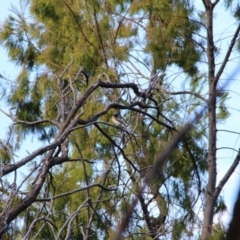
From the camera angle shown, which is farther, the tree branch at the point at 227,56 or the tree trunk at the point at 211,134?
the tree branch at the point at 227,56

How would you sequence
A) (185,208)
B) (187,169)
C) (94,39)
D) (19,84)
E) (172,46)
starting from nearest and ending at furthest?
(185,208) → (187,169) → (172,46) → (94,39) → (19,84)

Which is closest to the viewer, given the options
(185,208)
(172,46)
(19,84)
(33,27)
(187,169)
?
(185,208)

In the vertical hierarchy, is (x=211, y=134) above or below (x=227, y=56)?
below

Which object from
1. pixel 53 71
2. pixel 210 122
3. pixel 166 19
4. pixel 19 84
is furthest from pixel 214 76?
pixel 19 84

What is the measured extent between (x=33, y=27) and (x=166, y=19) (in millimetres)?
1977

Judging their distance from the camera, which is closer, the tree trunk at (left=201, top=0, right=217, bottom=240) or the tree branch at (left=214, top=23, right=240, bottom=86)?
the tree trunk at (left=201, top=0, right=217, bottom=240)

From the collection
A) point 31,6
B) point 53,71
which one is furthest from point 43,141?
point 31,6

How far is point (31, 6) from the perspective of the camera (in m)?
6.79

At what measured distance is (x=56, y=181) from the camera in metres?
5.32

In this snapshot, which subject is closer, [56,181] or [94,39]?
[56,181]

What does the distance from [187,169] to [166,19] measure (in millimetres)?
1295

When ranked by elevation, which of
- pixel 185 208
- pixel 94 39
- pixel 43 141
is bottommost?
pixel 185 208

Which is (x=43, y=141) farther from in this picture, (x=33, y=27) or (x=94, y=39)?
(x=33, y=27)

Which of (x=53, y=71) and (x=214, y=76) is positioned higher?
(x=53, y=71)
